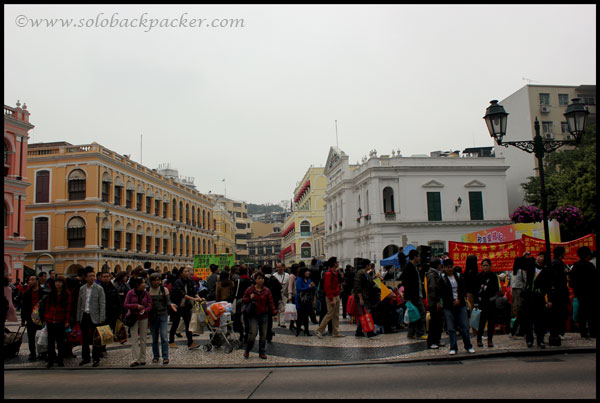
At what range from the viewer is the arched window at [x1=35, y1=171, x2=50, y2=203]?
41.1 metres

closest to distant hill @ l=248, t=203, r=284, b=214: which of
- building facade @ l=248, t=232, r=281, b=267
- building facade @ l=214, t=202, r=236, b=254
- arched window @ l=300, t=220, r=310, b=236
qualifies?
building facade @ l=248, t=232, r=281, b=267

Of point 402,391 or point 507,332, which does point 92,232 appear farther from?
point 402,391

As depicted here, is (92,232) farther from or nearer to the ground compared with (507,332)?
farther from the ground

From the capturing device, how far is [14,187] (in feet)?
106

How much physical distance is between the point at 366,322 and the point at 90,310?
6.67 meters

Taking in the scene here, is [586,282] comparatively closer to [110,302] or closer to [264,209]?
[110,302]

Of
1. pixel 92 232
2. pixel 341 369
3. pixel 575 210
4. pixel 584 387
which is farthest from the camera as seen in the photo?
pixel 92 232

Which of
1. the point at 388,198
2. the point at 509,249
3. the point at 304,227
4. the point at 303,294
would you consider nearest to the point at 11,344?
the point at 303,294

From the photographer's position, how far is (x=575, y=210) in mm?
26766

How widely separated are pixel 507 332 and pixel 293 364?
619cm

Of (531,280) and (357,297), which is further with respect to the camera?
(357,297)

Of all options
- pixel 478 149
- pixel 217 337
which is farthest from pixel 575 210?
pixel 478 149

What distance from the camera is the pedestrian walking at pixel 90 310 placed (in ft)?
33.7

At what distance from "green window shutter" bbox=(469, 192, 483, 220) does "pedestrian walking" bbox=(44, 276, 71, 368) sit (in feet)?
122
